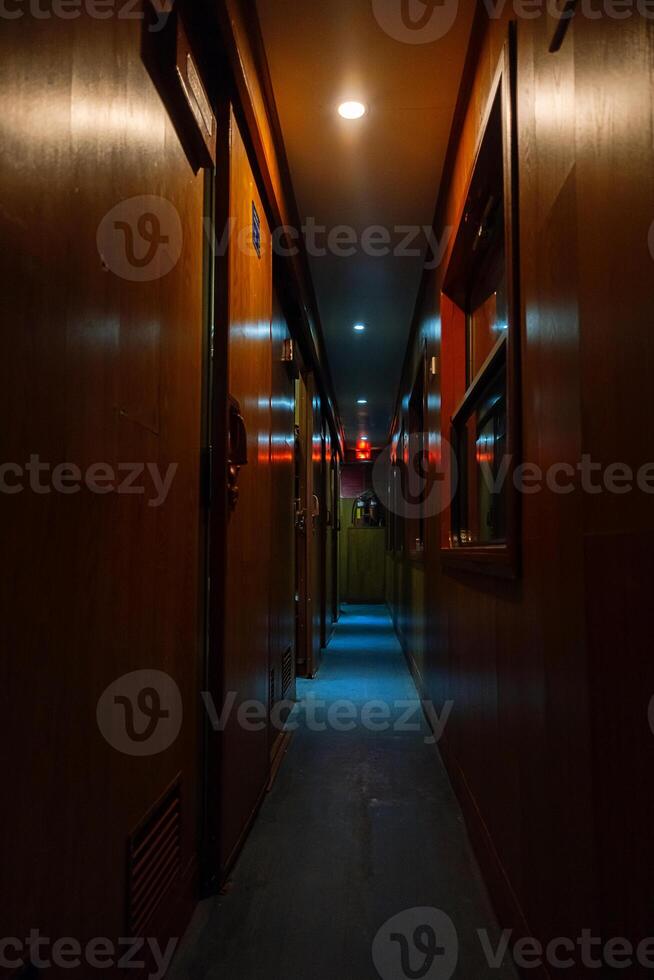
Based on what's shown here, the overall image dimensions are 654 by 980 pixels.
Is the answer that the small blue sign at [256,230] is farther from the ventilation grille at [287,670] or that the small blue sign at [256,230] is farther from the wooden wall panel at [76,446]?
the ventilation grille at [287,670]

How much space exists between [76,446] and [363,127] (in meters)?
2.19

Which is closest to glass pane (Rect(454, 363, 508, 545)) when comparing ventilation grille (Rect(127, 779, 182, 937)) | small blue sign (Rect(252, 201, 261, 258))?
small blue sign (Rect(252, 201, 261, 258))

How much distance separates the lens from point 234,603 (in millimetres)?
1976

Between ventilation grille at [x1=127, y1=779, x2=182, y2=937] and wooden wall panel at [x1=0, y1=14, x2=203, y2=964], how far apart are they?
0.04 m

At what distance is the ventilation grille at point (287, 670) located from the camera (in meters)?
3.44

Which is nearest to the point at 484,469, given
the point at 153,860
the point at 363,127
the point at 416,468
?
the point at 363,127

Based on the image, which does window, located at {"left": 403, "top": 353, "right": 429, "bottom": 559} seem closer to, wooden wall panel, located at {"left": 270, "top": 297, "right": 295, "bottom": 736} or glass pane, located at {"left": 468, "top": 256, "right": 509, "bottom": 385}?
wooden wall panel, located at {"left": 270, "top": 297, "right": 295, "bottom": 736}

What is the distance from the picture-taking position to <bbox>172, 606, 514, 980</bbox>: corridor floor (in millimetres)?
1476

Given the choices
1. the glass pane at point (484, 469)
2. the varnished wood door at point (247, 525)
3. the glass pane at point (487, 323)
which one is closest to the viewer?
the varnished wood door at point (247, 525)

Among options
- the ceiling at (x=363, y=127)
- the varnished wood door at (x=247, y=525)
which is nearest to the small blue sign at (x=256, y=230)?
the varnished wood door at (x=247, y=525)

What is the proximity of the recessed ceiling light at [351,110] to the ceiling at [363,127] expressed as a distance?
0.08 ft

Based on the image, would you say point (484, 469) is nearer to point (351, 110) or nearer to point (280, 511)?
point (280, 511)

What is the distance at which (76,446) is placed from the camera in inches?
39.1

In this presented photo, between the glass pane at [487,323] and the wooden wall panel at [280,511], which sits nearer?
the glass pane at [487,323]
